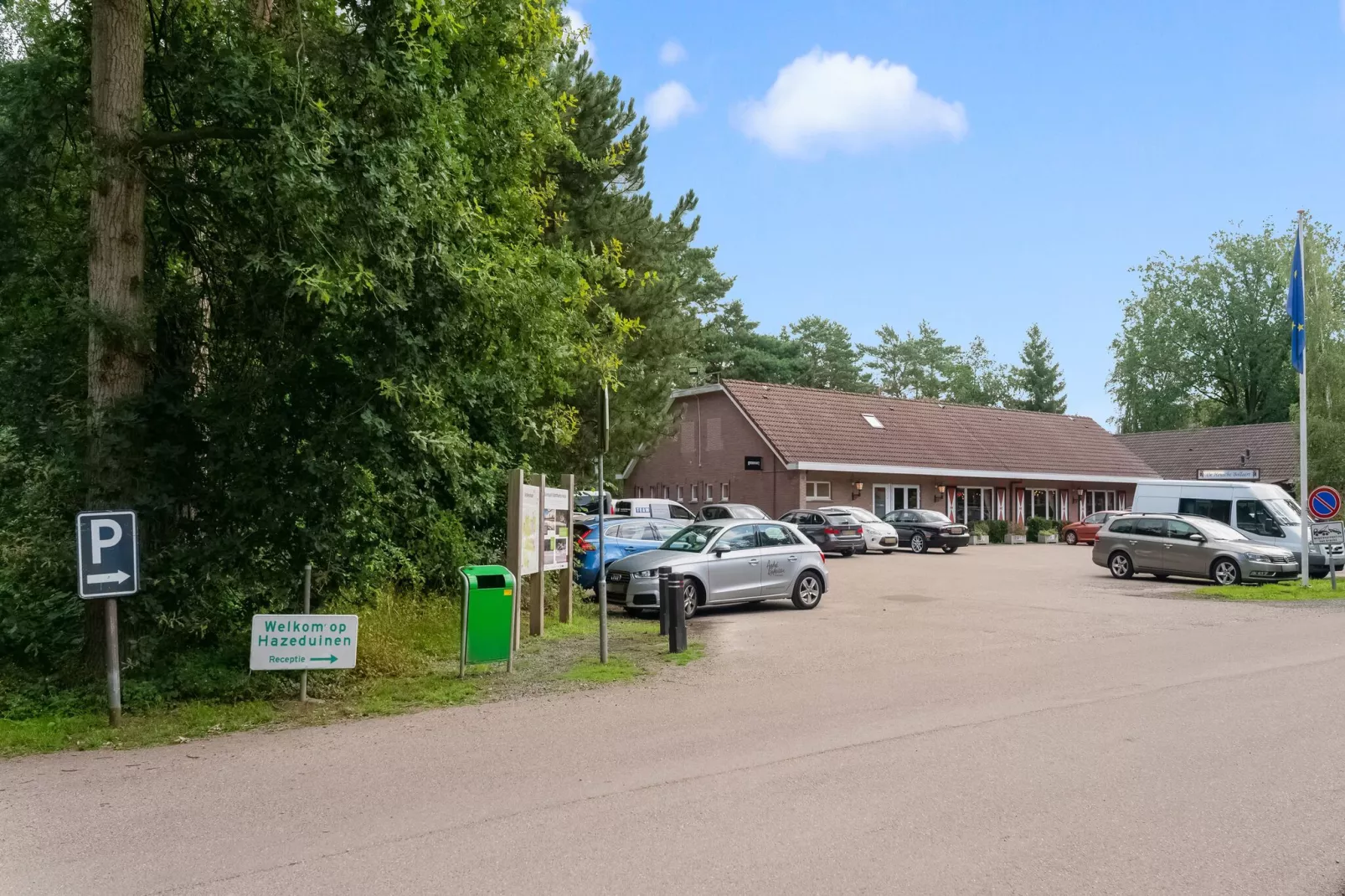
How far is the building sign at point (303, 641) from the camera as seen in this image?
9.52 metres

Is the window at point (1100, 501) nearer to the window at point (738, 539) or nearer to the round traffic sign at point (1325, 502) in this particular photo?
the round traffic sign at point (1325, 502)

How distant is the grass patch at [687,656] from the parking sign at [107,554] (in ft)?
19.3

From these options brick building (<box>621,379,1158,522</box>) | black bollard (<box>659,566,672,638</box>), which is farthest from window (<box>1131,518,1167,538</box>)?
brick building (<box>621,379,1158,522</box>)

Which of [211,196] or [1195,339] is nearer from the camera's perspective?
[211,196]

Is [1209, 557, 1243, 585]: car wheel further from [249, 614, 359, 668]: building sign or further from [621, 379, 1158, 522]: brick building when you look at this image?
[249, 614, 359, 668]: building sign

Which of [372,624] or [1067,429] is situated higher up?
[1067,429]

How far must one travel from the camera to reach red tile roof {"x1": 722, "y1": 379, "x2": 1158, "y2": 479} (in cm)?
4119

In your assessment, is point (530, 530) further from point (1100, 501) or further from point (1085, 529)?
point (1100, 501)

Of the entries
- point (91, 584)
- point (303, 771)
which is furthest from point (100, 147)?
point (303, 771)

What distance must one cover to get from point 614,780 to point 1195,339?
78.1 meters

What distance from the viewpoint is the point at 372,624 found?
1146 centimetres

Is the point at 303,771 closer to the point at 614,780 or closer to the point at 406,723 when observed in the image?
the point at 406,723

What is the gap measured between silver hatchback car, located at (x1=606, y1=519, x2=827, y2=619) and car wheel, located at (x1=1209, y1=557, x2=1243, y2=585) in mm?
10427

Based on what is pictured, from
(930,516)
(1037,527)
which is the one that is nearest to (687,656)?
(930,516)
